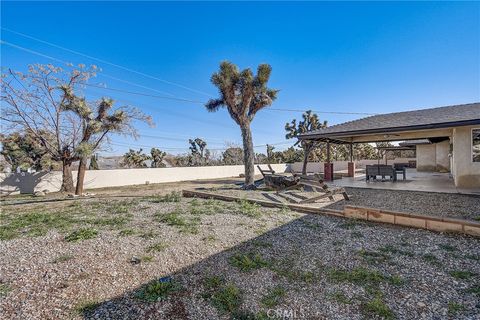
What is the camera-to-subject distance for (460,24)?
9945 mm

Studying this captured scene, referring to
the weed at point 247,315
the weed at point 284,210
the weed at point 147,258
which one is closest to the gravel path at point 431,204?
the weed at point 284,210

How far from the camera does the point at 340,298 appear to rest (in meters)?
2.34

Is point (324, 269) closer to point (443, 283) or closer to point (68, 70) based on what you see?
point (443, 283)

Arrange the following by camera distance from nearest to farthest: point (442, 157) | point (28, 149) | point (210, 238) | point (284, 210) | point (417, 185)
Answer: point (210, 238)
point (284, 210)
point (417, 185)
point (28, 149)
point (442, 157)

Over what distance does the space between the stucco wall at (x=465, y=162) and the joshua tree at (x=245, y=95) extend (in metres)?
7.56

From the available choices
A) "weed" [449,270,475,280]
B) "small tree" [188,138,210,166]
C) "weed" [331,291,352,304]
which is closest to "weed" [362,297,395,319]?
"weed" [331,291,352,304]

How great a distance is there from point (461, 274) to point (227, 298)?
2691 mm

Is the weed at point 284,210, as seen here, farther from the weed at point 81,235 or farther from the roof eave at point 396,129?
the roof eave at point 396,129

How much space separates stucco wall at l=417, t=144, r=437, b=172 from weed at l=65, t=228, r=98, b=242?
2176 centimetres

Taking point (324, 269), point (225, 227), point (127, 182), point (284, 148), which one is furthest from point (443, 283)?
point (284, 148)

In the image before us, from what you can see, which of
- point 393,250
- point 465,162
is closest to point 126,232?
point 393,250

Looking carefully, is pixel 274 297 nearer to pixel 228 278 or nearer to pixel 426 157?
pixel 228 278

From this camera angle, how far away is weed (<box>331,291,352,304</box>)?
2284 millimetres

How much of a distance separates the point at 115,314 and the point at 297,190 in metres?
8.18
